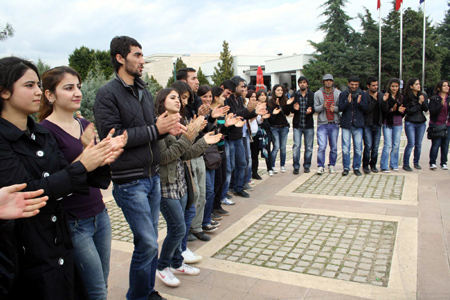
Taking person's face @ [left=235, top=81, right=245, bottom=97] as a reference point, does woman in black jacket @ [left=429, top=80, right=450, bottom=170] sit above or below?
below

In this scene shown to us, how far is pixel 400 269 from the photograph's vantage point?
3.73 metres

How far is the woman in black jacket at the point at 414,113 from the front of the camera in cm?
824

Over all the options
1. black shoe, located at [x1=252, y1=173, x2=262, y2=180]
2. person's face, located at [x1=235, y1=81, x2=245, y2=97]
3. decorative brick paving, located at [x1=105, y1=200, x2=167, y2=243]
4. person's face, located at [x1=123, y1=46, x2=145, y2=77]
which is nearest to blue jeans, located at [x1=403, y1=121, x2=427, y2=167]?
black shoe, located at [x1=252, y1=173, x2=262, y2=180]

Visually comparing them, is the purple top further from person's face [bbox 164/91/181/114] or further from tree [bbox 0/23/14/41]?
tree [bbox 0/23/14/41]

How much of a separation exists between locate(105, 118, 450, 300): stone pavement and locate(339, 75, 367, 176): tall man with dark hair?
1.34 m

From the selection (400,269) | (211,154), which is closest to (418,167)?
(400,269)

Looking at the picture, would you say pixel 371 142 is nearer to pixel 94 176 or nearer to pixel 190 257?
pixel 190 257

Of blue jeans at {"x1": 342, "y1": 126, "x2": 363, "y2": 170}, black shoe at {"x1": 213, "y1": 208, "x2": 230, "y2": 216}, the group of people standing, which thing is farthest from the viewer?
blue jeans at {"x1": 342, "y1": 126, "x2": 363, "y2": 170}

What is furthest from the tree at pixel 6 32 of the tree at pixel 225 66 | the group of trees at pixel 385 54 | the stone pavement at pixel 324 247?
the tree at pixel 225 66

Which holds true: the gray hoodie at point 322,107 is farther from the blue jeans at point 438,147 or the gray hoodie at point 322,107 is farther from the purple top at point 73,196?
the purple top at point 73,196

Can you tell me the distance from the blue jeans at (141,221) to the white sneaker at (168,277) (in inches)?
20.3

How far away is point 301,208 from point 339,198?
0.90 meters

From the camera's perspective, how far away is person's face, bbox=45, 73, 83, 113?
98.3 inches

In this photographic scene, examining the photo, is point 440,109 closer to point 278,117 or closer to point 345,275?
point 278,117
